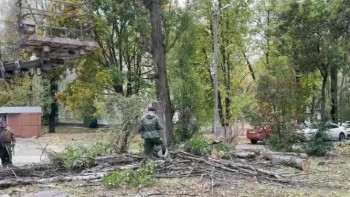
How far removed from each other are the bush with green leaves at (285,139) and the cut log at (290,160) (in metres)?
3.38

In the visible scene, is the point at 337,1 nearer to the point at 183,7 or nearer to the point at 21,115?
the point at 183,7

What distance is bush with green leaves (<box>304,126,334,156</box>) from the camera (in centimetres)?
1886

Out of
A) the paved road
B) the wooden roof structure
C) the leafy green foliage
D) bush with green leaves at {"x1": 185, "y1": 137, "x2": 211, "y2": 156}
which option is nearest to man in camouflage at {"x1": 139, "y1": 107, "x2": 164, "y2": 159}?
bush with green leaves at {"x1": 185, "y1": 137, "x2": 211, "y2": 156}

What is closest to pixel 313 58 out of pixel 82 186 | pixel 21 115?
pixel 82 186

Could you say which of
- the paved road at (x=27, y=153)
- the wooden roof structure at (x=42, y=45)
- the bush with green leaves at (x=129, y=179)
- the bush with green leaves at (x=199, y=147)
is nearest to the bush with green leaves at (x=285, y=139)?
the bush with green leaves at (x=199, y=147)

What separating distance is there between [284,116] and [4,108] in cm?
2013

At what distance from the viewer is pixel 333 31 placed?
1897cm

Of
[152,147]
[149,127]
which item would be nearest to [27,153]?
[152,147]

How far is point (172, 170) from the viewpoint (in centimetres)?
1300

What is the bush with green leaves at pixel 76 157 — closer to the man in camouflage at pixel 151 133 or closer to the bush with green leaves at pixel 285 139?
the man in camouflage at pixel 151 133

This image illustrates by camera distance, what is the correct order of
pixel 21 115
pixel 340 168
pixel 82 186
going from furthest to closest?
pixel 21 115 < pixel 340 168 < pixel 82 186

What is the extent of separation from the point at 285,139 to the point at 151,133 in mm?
7594

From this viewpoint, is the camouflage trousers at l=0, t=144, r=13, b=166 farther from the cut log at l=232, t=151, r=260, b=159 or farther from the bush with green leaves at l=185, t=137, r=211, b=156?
the cut log at l=232, t=151, r=260, b=159

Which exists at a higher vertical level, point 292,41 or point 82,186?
point 292,41
